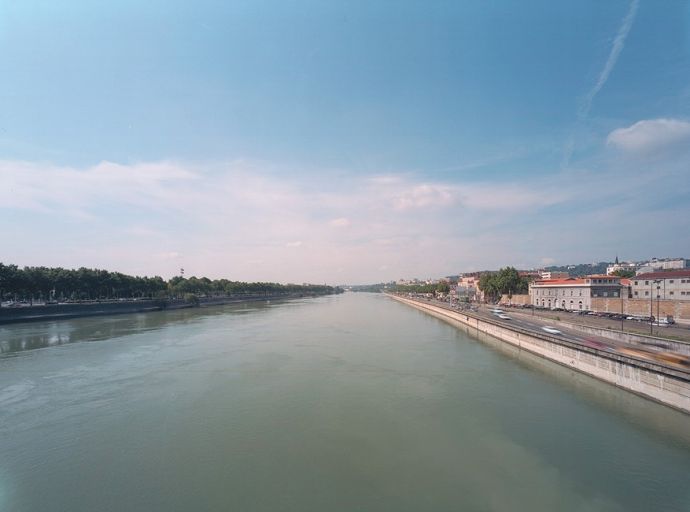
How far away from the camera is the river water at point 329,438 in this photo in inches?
336

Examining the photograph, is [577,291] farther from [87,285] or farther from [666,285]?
[87,285]

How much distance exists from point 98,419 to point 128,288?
59081 mm

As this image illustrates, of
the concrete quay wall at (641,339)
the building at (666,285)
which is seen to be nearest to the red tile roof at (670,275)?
the building at (666,285)

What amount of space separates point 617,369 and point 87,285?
212 ft

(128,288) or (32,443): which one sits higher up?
(128,288)

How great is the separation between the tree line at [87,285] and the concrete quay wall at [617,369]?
55889 mm

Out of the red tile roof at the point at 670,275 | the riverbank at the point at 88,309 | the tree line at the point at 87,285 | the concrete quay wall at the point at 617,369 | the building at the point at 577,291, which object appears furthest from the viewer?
the tree line at the point at 87,285

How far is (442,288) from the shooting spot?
103188 mm

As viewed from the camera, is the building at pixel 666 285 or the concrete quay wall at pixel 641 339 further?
the building at pixel 666 285

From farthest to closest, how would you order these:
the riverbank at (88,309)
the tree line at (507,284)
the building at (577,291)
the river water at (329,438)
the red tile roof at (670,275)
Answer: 1. the tree line at (507,284)
2. the riverbank at (88,309)
3. the building at (577,291)
4. the red tile roof at (670,275)
5. the river water at (329,438)

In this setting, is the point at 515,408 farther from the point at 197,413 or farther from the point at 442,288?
the point at 442,288

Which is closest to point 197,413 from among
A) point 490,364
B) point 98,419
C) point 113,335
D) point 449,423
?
point 98,419

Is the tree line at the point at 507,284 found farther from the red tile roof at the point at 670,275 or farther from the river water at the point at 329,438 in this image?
the river water at the point at 329,438

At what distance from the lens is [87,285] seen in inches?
2183
